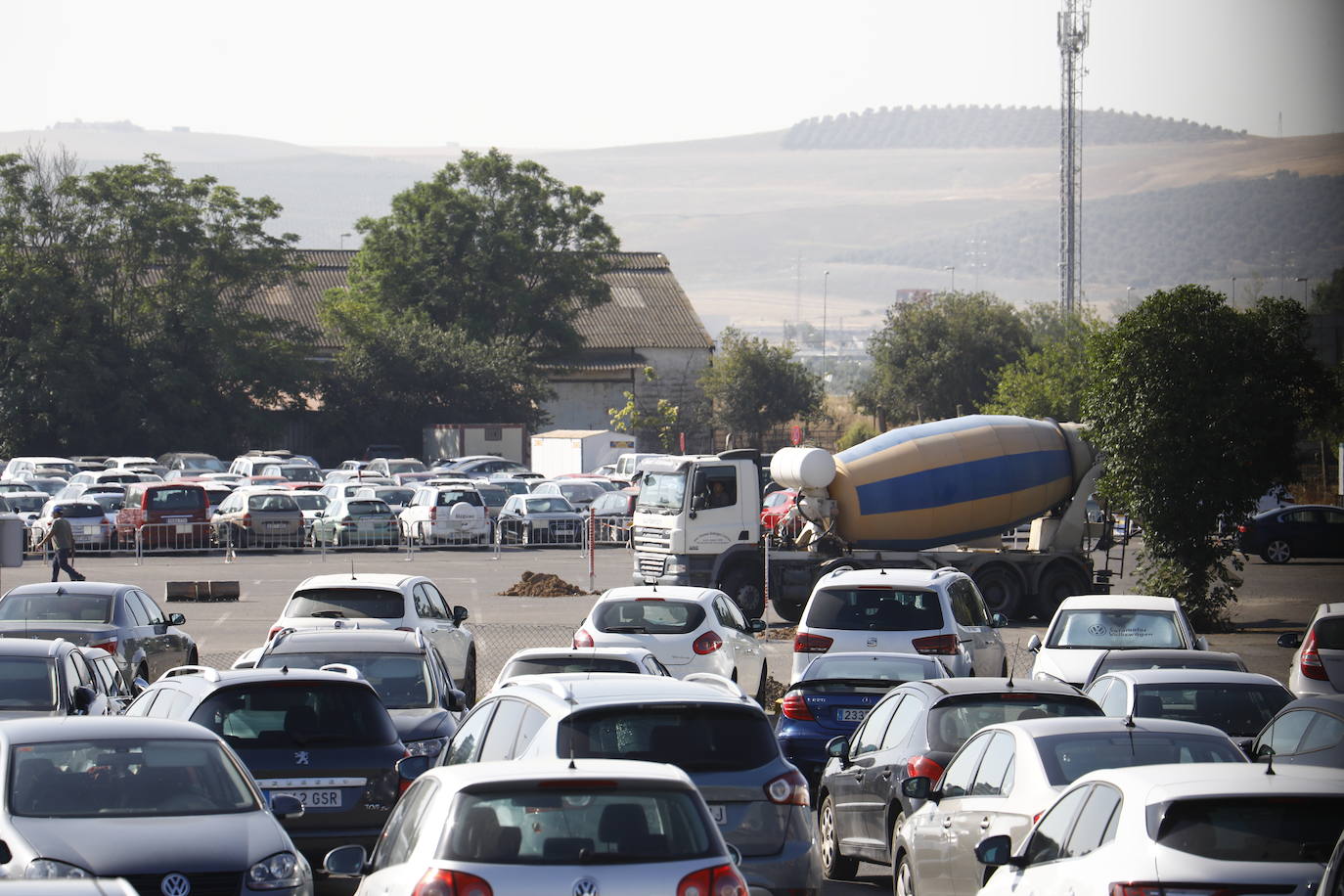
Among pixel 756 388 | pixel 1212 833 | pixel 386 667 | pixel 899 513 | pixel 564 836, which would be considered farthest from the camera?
pixel 756 388

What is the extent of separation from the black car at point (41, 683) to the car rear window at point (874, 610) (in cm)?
780

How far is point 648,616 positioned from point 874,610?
2.46 metres

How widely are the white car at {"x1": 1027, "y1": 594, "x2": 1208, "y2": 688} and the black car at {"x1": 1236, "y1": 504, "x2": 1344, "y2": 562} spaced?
25.0 meters

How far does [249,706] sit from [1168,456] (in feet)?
64.4

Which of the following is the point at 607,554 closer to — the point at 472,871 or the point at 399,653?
the point at 399,653

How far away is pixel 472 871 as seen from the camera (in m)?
6.95

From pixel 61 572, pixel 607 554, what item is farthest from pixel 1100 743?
pixel 607 554

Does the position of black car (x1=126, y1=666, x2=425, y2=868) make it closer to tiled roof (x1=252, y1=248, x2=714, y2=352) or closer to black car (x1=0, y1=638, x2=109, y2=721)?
black car (x1=0, y1=638, x2=109, y2=721)

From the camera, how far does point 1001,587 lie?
31.3m

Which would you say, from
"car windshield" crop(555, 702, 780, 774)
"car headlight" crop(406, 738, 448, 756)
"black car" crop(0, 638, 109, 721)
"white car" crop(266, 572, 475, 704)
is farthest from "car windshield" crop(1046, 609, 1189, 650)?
"car windshield" crop(555, 702, 780, 774)

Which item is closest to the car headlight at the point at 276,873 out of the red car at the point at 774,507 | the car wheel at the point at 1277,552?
the red car at the point at 774,507

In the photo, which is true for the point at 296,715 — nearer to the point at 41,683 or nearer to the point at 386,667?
the point at 386,667

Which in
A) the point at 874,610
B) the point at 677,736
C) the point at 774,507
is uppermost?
the point at 677,736

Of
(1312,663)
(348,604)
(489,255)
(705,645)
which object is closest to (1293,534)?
(1312,663)
